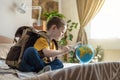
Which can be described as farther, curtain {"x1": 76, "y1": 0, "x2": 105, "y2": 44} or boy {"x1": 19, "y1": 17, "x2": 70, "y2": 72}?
curtain {"x1": 76, "y1": 0, "x2": 105, "y2": 44}

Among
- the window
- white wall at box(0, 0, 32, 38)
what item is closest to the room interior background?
white wall at box(0, 0, 32, 38)

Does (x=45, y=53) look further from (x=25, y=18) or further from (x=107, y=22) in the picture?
(x=107, y=22)

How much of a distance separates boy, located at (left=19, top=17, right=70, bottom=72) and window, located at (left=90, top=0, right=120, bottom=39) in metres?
2.55

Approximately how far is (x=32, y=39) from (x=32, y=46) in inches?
2.1

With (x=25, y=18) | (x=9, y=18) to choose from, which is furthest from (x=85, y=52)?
(x=25, y=18)

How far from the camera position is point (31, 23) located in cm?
408

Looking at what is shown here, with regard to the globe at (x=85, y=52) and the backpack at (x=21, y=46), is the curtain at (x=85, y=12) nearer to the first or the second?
the globe at (x=85, y=52)

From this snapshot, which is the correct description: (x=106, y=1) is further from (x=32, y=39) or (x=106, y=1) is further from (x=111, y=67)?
(x=111, y=67)

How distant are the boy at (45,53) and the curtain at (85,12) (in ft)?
8.16

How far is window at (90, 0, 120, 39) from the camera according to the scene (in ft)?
14.6

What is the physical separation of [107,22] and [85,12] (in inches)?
17.6

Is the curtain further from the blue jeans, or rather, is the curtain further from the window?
the blue jeans

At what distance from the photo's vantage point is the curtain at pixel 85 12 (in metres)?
4.50

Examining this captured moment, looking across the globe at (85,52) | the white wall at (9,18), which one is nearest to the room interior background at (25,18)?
the white wall at (9,18)
